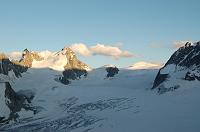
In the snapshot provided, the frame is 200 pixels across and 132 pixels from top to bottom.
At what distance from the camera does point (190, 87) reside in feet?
497

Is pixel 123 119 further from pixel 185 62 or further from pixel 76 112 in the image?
pixel 185 62

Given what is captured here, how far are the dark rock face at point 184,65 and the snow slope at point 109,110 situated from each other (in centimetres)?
470

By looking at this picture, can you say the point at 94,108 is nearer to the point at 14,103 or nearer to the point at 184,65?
the point at 14,103

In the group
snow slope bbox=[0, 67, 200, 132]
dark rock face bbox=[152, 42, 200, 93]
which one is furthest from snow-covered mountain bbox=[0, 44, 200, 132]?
dark rock face bbox=[152, 42, 200, 93]

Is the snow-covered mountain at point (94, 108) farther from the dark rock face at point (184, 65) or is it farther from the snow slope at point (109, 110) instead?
the dark rock face at point (184, 65)

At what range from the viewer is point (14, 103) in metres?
146

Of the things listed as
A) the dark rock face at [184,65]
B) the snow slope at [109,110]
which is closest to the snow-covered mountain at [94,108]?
the snow slope at [109,110]

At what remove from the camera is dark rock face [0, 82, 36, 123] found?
459 ft

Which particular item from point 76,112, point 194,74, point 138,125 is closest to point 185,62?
point 194,74

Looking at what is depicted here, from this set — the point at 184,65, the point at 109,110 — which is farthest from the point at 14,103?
the point at 184,65

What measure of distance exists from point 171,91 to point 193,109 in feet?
104

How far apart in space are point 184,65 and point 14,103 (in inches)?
2345

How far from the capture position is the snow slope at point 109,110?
112938 millimetres

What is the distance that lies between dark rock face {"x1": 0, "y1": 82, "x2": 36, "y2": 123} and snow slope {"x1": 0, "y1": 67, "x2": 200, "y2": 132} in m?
2.39
